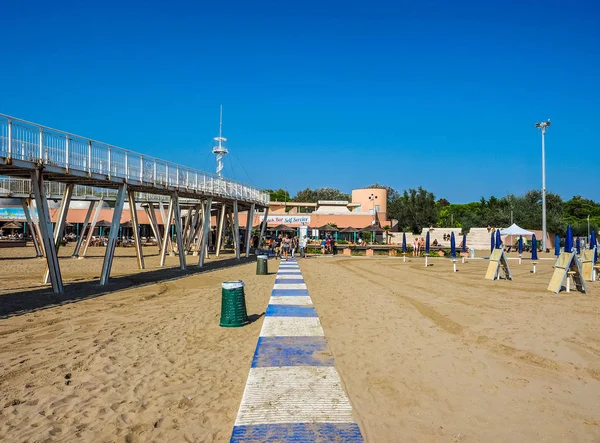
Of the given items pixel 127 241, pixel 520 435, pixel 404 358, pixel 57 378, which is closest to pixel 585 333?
pixel 404 358

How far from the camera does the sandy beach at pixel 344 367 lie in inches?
193

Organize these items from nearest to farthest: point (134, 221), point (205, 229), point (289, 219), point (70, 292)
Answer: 1. point (70, 292)
2. point (134, 221)
3. point (205, 229)
4. point (289, 219)

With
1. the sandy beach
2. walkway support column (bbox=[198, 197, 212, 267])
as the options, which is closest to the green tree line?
walkway support column (bbox=[198, 197, 212, 267])

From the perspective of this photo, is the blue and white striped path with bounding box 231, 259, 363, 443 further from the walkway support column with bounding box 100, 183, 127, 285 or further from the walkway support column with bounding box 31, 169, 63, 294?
the walkway support column with bounding box 100, 183, 127, 285

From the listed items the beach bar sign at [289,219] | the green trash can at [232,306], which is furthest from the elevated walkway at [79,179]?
the beach bar sign at [289,219]

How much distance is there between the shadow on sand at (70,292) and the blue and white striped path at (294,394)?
2585 millimetres

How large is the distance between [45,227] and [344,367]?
420 inches

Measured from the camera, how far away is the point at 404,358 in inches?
292

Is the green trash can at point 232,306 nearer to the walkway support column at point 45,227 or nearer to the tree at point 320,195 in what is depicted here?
the walkway support column at point 45,227

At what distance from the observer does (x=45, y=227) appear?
13570 mm

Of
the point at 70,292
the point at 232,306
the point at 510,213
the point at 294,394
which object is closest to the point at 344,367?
the point at 294,394

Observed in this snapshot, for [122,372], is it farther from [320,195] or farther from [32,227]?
[320,195]

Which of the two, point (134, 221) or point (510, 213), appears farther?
point (510, 213)

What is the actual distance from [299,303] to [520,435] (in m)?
8.23
